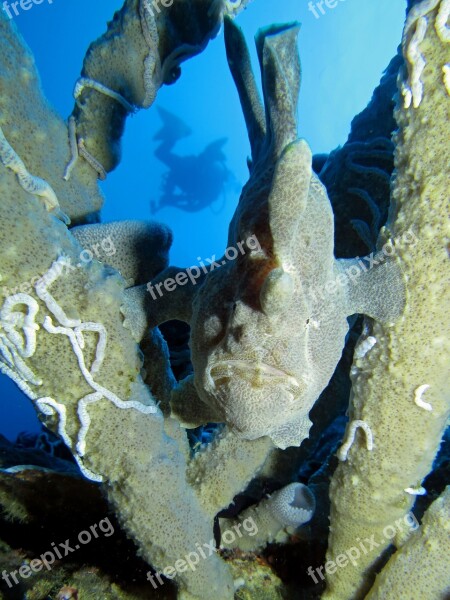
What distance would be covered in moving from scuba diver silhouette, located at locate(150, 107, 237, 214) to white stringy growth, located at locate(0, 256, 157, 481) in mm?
39482

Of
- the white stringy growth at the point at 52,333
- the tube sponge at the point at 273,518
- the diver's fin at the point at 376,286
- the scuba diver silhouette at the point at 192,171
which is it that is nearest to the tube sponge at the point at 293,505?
the tube sponge at the point at 273,518

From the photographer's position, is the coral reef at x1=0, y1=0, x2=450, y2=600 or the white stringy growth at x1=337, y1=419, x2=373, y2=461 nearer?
the coral reef at x1=0, y1=0, x2=450, y2=600

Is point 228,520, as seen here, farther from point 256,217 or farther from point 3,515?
point 256,217

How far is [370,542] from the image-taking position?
251 cm

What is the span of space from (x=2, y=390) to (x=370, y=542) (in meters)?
54.7

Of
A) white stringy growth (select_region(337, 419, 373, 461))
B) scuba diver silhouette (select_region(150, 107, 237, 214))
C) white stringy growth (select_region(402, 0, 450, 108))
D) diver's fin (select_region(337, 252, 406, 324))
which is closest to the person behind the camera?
white stringy growth (select_region(402, 0, 450, 108))

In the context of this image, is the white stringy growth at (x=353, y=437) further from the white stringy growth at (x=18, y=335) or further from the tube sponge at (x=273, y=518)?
the white stringy growth at (x=18, y=335)

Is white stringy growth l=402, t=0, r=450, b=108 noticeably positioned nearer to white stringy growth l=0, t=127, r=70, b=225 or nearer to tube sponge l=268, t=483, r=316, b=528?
white stringy growth l=0, t=127, r=70, b=225

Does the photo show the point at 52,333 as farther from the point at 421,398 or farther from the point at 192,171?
the point at 192,171

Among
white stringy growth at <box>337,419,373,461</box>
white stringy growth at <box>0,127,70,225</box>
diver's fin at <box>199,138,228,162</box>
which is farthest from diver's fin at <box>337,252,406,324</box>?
diver's fin at <box>199,138,228,162</box>

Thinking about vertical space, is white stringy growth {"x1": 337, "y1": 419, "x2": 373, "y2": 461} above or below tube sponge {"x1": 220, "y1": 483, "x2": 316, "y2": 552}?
above

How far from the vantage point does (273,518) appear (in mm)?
3064

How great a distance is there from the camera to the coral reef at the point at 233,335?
168 cm

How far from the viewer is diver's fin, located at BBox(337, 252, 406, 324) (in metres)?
1.90
